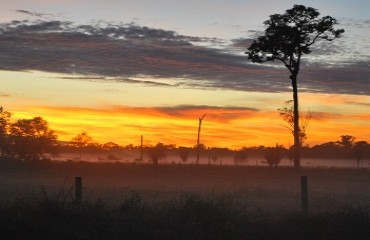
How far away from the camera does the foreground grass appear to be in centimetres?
1328

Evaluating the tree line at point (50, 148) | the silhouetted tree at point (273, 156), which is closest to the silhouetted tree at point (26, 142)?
the tree line at point (50, 148)

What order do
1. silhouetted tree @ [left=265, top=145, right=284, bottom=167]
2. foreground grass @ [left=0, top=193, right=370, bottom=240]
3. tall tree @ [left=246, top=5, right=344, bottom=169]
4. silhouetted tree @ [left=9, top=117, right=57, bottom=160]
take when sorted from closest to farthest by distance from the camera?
foreground grass @ [left=0, top=193, right=370, bottom=240], tall tree @ [left=246, top=5, right=344, bottom=169], silhouetted tree @ [left=265, top=145, right=284, bottom=167], silhouetted tree @ [left=9, top=117, right=57, bottom=160]

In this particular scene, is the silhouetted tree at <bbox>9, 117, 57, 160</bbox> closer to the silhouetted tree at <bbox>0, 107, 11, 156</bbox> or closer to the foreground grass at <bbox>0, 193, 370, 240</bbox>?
the silhouetted tree at <bbox>0, 107, 11, 156</bbox>

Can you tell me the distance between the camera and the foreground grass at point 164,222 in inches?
523

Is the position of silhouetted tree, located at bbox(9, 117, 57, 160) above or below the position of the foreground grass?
above

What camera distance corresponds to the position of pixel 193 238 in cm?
1423

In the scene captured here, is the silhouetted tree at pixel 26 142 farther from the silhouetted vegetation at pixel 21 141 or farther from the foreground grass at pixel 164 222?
the foreground grass at pixel 164 222

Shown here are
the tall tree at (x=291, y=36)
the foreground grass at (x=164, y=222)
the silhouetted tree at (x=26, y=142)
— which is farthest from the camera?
the silhouetted tree at (x=26, y=142)

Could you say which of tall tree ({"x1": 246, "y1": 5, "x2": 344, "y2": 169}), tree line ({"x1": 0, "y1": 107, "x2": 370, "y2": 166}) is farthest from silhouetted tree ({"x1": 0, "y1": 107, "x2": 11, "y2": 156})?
tall tree ({"x1": 246, "y1": 5, "x2": 344, "y2": 169})

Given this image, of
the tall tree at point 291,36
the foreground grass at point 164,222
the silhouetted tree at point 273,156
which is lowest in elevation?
the foreground grass at point 164,222

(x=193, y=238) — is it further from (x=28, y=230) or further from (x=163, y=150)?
(x=163, y=150)

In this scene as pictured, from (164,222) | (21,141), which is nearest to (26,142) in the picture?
(21,141)

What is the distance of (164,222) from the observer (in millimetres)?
14656

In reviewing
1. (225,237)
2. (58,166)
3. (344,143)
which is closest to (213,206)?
(225,237)
